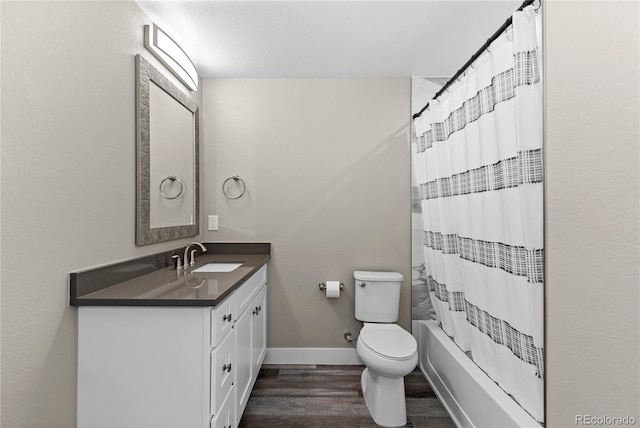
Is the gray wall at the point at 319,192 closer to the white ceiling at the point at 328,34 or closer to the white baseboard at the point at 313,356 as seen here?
the white baseboard at the point at 313,356

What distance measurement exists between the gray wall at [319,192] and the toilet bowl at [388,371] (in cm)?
74

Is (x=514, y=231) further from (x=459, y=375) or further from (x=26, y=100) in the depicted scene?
(x=26, y=100)

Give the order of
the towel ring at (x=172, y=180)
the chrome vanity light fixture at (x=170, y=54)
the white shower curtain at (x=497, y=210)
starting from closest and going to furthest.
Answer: the white shower curtain at (x=497, y=210) < the chrome vanity light fixture at (x=170, y=54) < the towel ring at (x=172, y=180)

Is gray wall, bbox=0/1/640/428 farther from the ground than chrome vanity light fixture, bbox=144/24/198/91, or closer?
closer

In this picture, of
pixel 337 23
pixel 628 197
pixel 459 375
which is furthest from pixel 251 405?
pixel 337 23

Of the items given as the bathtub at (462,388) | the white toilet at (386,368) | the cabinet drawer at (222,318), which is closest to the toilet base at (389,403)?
the white toilet at (386,368)

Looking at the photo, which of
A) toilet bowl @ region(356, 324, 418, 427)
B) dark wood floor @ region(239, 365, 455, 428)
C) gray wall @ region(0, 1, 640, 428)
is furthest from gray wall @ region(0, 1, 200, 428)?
toilet bowl @ region(356, 324, 418, 427)

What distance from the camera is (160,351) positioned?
1351mm

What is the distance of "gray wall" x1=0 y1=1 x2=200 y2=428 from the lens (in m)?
1.10

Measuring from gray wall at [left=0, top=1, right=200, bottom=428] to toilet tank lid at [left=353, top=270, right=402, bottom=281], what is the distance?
1.67 meters

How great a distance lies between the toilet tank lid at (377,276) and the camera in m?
2.62

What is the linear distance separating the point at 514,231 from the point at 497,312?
42 cm

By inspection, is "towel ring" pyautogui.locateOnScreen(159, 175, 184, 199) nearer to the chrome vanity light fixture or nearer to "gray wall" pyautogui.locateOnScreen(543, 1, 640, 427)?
the chrome vanity light fixture

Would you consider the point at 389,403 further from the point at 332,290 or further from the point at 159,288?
the point at 159,288
